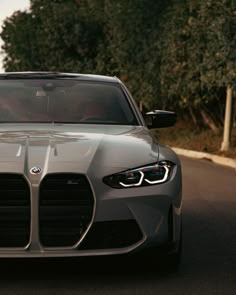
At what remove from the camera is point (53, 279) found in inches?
263

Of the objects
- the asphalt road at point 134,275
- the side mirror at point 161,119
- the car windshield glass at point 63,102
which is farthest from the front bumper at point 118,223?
the side mirror at point 161,119

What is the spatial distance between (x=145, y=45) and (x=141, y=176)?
26.7 meters

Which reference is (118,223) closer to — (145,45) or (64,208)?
(64,208)

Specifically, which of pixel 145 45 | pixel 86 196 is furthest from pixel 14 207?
pixel 145 45

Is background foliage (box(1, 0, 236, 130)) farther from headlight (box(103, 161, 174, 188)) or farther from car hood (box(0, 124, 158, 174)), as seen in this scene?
headlight (box(103, 161, 174, 188))

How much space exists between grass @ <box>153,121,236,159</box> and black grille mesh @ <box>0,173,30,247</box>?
16769 millimetres

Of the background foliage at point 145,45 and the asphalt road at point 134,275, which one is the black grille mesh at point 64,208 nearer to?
the asphalt road at point 134,275

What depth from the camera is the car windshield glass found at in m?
7.94

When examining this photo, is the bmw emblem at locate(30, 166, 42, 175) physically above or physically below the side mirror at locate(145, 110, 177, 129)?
above

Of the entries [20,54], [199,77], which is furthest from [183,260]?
[20,54]

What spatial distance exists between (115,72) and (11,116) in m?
32.0

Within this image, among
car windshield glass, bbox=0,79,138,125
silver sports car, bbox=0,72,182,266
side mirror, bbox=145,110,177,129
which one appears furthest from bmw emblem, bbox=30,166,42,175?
side mirror, bbox=145,110,177,129

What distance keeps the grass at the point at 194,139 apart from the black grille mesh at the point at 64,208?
54.6 feet

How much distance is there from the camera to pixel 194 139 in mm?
31312
